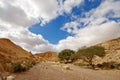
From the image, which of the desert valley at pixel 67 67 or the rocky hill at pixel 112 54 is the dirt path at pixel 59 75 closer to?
the desert valley at pixel 67 67

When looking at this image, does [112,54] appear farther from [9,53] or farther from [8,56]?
[9,53]

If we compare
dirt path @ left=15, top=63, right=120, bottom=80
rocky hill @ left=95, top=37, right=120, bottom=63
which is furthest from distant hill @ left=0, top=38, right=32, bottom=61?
rocky hill @ left=95, top=37, right=120, bottom=63

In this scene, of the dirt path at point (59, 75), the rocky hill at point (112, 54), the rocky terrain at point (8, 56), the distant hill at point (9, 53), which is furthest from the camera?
the rocky hill at point (112, 54)

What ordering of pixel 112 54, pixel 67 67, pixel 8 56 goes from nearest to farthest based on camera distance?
pixel 67 67
pixel 8 56
pixel 112 54

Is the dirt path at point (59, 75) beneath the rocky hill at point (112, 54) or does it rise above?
beneath

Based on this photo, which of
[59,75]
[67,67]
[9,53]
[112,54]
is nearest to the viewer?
[59,75]

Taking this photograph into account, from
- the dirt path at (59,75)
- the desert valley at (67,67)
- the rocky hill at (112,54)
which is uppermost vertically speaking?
the rocky hill at (112,54)

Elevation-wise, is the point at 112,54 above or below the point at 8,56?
above

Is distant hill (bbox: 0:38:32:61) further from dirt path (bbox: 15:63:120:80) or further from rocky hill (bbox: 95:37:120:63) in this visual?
rocky hill (bbox: 95:37:120:63)

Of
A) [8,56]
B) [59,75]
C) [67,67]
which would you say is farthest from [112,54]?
[59,75]

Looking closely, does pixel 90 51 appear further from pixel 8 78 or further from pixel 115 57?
pixel 8 78

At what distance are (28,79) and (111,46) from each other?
49.3 metres

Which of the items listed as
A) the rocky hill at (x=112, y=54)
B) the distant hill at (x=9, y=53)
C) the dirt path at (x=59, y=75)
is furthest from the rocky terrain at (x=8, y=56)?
the rocky hill at (x=112, y=54)

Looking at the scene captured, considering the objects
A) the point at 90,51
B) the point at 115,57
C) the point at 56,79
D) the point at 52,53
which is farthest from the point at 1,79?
the point at 52,53
